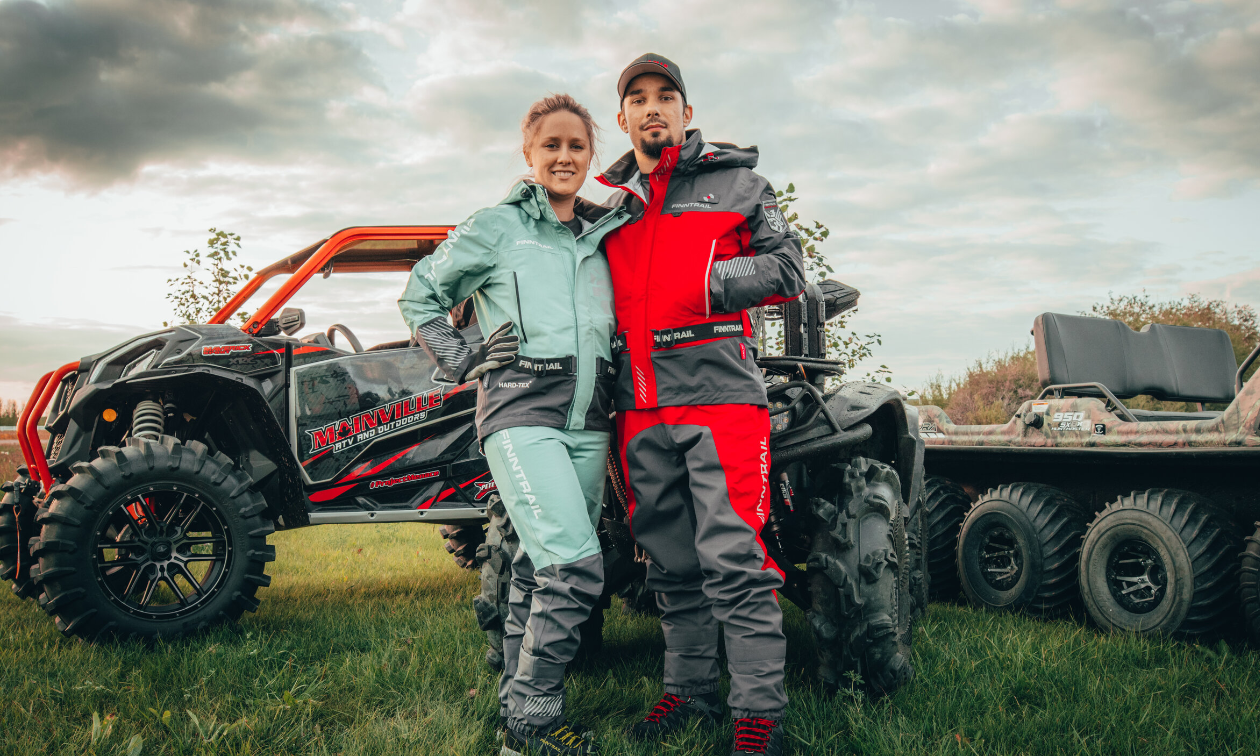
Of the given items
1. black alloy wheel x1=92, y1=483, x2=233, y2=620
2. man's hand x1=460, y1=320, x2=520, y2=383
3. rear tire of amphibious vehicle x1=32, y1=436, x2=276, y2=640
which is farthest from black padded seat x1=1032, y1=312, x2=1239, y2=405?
black alloy wheel x1=92, y1=483, x2=233, y2=620

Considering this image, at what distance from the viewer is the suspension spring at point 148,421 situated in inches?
165

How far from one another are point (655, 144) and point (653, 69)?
25cm

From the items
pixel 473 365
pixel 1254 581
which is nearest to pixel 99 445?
pixel 473 365

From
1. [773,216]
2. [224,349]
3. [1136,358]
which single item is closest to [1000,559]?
[1136,358]

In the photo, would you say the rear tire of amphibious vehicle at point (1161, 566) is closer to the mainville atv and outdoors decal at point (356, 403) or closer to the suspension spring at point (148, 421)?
the mainville atv and outdoors decal at point (356, 403)

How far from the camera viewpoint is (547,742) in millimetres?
2309

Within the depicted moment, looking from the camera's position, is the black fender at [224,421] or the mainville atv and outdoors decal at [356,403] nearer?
the black fender at [224,421]

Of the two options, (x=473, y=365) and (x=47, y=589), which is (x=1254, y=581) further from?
(x=47, y=589)

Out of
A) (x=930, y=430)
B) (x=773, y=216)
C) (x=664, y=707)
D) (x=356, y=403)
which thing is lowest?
(x=664, y=707)

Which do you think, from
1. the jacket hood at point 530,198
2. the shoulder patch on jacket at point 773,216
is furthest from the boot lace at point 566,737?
the shoulder patch on jacket at point 773,216

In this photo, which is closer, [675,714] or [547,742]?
[547,742]

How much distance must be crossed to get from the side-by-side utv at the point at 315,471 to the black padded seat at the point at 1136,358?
209cm

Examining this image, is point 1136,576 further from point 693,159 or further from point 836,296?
point 693,159

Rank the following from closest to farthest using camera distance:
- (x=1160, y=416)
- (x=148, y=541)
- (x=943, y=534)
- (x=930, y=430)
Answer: (x=148, y=541), (x=1160, y=416), (x=943, y=534), (x=930, y=430)
